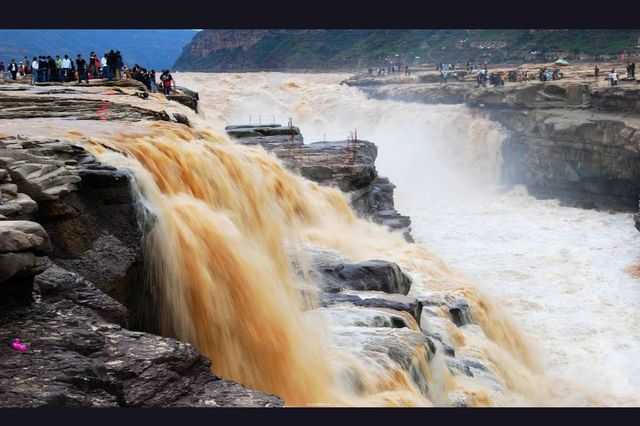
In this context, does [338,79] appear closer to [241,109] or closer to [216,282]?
[241,109]

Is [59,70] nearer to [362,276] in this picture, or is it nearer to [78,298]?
[362,276]

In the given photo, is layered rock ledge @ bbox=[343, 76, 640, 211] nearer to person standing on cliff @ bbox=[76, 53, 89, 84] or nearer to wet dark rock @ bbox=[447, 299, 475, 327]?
wet dark rock @ bbox=[447, 299, 475, 327]

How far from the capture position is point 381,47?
9550 cm

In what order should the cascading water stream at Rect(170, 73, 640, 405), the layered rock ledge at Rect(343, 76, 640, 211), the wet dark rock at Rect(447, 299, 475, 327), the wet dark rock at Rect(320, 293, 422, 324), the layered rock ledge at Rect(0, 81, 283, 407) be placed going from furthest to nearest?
1. the layered rock ledge at Rect(343, 76, 640, 211)
2. the cascading water stream at Rect(170, 73, 640, 405)
3. the wet dark rock at Rect(447, 299, 475, 327)
4. the wet dark rock at Rect(320, 293, 422, 324)
5. the layered rock ledge at Rect(0, 81, 283, 407)

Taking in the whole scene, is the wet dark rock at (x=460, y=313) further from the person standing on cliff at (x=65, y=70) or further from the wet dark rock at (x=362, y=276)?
the person standing on cliff at (x=65, y=70)

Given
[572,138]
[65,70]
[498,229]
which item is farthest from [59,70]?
[572,138]

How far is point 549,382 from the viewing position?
1545cm

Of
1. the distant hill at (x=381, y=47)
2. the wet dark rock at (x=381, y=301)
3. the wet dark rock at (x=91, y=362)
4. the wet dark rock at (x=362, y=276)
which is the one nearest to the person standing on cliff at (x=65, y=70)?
the wet dark rock at (x=362, y=276)

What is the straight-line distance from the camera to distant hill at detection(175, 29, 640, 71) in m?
76.0

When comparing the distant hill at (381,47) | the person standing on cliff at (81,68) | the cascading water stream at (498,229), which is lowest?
the cascading water stream at (498,229)

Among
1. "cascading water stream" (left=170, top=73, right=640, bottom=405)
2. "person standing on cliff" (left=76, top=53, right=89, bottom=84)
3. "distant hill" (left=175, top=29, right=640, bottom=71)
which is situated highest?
"distant hill" (left=175, top=29, right=640, bottom=71)

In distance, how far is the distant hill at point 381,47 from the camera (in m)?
76.0

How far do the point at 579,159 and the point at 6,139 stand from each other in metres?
29.9

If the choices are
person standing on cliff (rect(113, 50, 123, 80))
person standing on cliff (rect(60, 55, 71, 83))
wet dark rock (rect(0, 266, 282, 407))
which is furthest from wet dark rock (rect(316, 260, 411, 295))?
person standing on cliff (rect(60, 55, 71, 83))
